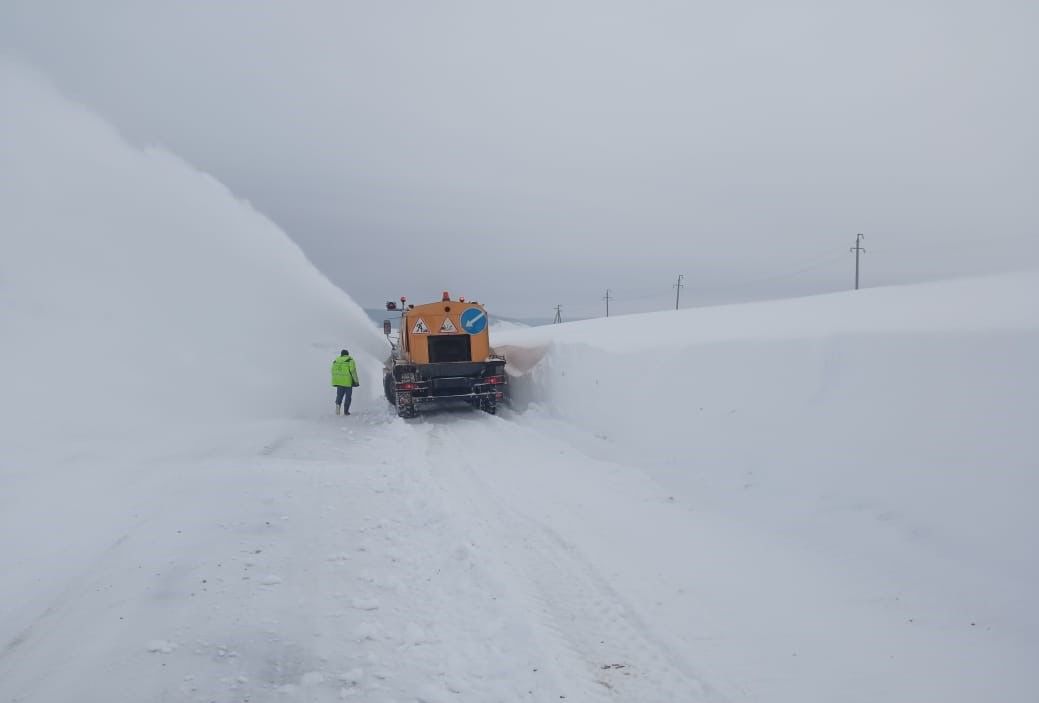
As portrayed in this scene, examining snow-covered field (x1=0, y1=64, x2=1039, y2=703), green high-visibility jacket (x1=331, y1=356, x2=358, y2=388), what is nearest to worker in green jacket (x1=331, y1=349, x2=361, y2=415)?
green high-visibility jacket (x1=331, y1=356, x2=358, y2=388)

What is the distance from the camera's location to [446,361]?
14.3 meters

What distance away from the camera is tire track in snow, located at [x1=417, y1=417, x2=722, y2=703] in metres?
3.24

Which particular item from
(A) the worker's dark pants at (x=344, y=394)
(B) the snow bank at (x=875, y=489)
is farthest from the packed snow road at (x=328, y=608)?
(A) the worker's dark pants at (x=344, y=394)

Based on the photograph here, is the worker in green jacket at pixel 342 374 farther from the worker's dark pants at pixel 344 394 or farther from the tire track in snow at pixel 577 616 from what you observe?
the tire track in snow at pixel 577 616

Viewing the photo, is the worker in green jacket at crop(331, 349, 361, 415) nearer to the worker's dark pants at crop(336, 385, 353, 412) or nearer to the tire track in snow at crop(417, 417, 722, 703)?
the worker's dark pants at crop(336, 385, 353, 412)

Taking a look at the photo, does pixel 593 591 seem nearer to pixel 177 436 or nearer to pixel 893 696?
pixel 893 696

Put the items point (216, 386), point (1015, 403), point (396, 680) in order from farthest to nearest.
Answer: point (216, 386) → point (1015, 403) → point (396, 680)

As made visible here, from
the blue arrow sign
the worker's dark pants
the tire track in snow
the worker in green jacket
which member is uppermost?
the blue arrow sign

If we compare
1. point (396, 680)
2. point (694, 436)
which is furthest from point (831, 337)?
point (396, 680)

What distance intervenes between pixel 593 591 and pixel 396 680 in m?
1.78

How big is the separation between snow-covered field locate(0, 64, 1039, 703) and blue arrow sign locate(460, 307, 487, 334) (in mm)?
5675

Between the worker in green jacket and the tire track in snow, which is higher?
the worker in green jacket

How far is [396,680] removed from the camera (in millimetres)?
3129

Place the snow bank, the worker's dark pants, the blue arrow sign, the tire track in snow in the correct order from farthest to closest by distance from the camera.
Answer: the blue arrow sign < the worker's dark pants < the snow bank < the tire track in snow
